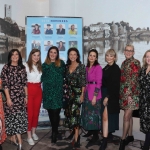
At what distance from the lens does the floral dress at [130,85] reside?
8.61 ft

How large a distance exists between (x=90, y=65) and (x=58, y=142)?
1255mm

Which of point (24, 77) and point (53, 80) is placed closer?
point (24, 77)

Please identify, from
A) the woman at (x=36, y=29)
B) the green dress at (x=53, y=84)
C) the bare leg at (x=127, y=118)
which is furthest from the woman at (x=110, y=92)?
the woman at (x=36, y=29)

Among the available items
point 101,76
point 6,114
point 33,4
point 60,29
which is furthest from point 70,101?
point 33,4

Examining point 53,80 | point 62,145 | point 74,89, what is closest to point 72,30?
point 53,80

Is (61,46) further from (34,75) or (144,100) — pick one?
(144,100)

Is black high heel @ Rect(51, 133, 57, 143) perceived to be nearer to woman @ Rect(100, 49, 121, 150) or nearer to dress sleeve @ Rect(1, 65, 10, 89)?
woman @ Rect(100, 49, 121, 150)

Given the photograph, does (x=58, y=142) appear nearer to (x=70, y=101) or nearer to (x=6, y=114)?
(x=70, y=101)

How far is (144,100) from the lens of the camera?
2.44m

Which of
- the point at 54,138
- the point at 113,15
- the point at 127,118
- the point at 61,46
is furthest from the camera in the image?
the point at 61,46

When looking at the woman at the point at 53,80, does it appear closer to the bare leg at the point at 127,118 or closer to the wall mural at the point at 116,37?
the bare leg at the point at 127,118

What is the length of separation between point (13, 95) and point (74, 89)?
80 centimetres

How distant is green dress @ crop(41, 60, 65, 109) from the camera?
2926mm

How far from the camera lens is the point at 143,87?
7.99 feet
